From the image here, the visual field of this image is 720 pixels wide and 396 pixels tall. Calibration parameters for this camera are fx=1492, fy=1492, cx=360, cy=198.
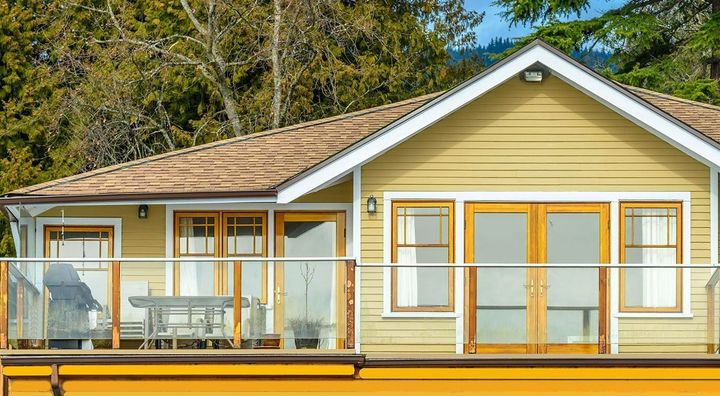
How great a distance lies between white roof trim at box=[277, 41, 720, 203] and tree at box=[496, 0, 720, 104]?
1582cm

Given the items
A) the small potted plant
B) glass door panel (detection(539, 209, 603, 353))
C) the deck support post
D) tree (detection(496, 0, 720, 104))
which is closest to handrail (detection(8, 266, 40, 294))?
the deck support post

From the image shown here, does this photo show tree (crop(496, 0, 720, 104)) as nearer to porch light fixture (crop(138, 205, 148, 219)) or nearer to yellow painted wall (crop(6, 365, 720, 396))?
porch light fixture (crop(138, 205, 148, 219))

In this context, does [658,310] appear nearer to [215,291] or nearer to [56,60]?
[215,291]

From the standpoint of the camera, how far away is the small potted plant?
18.9m

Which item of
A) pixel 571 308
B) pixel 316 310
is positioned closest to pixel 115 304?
pixel 316 310

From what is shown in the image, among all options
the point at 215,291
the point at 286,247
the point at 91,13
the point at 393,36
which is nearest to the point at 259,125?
the point at 393,36

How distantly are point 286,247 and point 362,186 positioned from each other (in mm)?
2325

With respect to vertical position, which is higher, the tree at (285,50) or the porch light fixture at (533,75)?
the tree at (285,50)

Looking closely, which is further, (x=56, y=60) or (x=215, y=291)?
(x=56, y=60)

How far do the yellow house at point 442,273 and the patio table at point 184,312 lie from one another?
3 centimetres

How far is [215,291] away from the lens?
758 inches

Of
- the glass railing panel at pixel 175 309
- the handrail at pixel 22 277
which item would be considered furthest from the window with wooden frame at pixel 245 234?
the handrail at pixel 22 277

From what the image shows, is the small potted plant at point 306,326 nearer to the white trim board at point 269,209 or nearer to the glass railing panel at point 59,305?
the glass railing panel at point 59,305

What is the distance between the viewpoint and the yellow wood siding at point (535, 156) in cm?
2070
